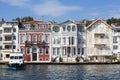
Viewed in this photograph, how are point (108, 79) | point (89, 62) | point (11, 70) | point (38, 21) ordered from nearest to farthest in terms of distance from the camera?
point (108, 79) → point (11, 70) → point (89, 62) → point (38, 21)

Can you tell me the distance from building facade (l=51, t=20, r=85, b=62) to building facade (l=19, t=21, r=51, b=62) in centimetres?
172

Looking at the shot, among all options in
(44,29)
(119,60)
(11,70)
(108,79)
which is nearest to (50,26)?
(44,29)

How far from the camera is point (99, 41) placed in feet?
431

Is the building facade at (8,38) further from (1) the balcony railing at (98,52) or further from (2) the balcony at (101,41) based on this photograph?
(2) the balcony at (101,41)

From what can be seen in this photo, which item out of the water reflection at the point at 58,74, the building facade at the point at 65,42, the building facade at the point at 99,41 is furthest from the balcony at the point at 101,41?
the water reflection at the point at 58,74

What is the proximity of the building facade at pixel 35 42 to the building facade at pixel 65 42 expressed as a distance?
1720 mm

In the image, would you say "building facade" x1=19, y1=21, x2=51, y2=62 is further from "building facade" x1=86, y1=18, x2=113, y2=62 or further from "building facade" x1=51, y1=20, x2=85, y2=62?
"building facade" x1=86, y1=18, x2=113, y2=62

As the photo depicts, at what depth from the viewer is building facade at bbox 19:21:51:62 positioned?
422 ft

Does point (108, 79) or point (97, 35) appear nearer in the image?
point (108, 79)

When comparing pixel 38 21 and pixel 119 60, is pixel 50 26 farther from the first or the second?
pixel 119 60

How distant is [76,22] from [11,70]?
38.0m

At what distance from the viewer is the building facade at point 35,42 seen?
129 metres

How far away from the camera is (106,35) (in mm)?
132375

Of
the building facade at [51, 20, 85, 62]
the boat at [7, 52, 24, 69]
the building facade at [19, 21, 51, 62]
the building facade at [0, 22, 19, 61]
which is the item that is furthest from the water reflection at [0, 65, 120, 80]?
the building facade at [0, 22, 19, 61]
